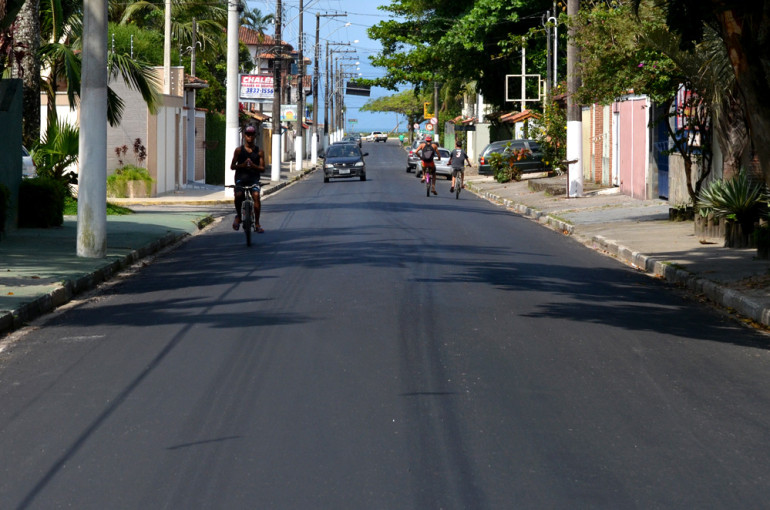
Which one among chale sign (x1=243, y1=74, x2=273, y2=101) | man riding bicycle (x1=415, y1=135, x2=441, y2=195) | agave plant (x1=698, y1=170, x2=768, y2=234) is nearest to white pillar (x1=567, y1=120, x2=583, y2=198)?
man riding bicycle (x1=415, y1=135, x2=441, y2=195)

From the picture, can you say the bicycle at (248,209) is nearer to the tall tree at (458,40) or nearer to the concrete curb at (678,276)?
the concrete curb at (678,276)

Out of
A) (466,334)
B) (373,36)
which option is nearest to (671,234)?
(466,334)

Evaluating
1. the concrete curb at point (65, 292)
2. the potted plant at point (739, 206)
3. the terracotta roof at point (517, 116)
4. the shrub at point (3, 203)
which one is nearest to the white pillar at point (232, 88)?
the shrub at point (3, 203)

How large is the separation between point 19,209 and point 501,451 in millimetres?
15620

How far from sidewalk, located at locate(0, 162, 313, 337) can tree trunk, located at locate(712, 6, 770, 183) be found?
7.64m

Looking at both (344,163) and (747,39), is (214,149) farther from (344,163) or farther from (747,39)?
(747,39)

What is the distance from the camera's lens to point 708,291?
42.7ft

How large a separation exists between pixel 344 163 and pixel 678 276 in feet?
118

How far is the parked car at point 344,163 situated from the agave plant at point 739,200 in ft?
104

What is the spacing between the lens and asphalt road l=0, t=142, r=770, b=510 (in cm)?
558

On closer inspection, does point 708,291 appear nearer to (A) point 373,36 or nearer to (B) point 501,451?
(B) point 501,451

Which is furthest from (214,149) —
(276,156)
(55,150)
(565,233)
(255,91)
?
(565,233)

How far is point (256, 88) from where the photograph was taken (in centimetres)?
4672

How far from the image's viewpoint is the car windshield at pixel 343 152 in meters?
50.7
